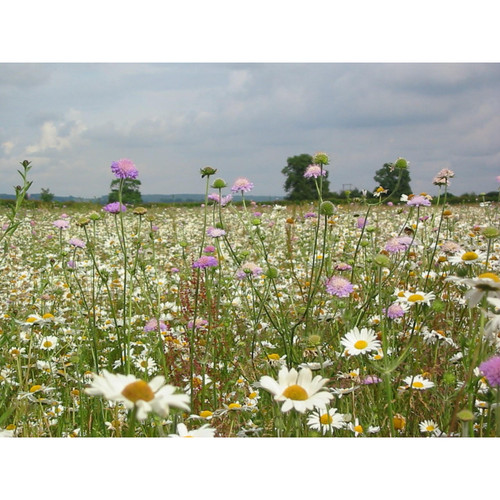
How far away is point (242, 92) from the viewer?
71.1 inches

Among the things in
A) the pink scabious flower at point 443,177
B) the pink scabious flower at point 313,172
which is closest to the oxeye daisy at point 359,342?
the pink scabious flower at point 313,172

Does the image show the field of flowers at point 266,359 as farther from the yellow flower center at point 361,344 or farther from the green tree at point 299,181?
the green tree at point 299,181

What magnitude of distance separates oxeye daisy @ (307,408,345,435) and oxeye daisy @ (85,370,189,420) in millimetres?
476

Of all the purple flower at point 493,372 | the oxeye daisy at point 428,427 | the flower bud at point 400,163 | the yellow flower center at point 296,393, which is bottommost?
the oxeye daisy at point 428,427

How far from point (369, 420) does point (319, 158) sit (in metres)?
0.71

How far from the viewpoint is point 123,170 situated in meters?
1.39

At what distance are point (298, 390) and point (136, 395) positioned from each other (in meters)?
0.28

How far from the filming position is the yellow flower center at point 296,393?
0.77 meters

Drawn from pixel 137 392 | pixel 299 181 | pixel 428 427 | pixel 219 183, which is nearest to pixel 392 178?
pixel 299 181

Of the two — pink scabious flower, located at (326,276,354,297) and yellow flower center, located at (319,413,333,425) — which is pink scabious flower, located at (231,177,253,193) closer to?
pink scabious flower, located at (326,276,354,297)

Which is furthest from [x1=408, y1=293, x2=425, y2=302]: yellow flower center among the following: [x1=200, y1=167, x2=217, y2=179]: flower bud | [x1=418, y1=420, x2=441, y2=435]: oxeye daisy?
[x1=200, y1=167, x2=217, y2=179]: flower bud

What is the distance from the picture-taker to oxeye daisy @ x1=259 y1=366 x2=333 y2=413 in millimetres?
758
